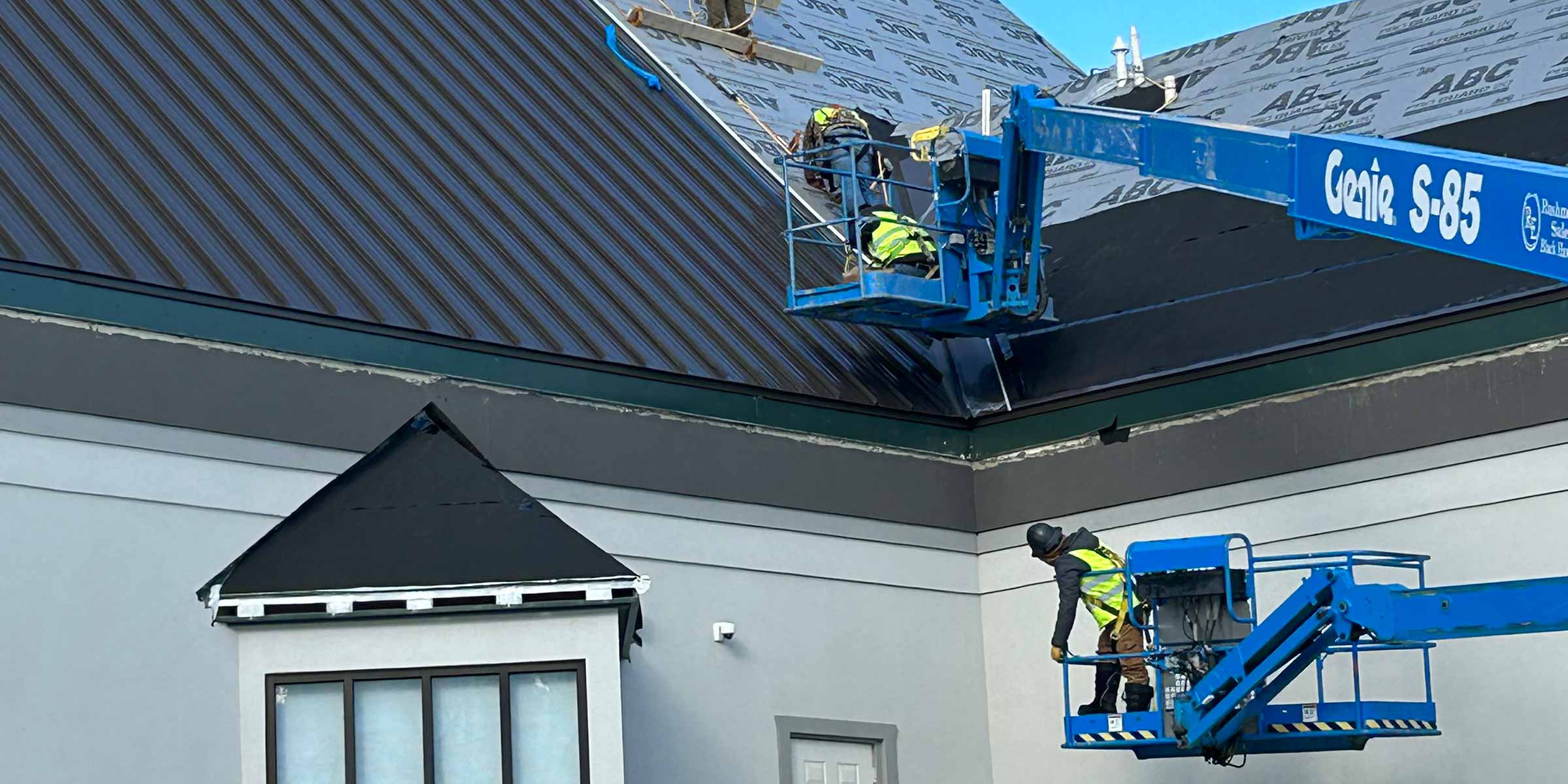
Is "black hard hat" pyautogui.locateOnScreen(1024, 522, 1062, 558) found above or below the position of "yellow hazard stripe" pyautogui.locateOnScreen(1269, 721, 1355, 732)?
above

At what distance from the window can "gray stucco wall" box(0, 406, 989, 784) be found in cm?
158

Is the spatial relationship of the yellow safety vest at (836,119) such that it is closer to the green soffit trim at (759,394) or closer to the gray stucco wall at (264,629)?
the green soffit trim at (759,394)

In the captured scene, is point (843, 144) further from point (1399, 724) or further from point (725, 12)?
point (1399, 724)

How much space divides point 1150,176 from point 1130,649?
3706 millimetres

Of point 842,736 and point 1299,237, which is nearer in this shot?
point 1299,237

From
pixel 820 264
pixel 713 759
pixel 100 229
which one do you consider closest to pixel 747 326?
pixel 820 264

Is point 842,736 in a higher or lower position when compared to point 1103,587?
lower

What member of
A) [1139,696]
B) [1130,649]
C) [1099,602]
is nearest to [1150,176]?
[1099,602]

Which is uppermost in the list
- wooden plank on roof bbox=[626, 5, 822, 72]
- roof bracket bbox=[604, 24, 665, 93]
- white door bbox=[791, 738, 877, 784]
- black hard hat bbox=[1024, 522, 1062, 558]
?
wooden plank on roof bbox=[626, 5, 822, 72]

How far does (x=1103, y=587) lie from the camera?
17.6m

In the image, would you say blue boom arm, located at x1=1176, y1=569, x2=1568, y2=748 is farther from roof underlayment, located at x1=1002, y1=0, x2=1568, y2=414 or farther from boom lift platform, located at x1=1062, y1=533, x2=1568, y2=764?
roof underlayment, located at x1=1002, y1=0, x2=1568, y2=414

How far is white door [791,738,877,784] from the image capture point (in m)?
20.0

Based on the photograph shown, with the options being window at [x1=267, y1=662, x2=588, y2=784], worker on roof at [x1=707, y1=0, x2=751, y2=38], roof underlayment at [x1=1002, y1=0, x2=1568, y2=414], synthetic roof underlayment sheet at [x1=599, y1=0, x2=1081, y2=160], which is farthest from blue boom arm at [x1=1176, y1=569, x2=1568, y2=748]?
worker on roof at [x1=707, y1=0, x2=751, y2=38]

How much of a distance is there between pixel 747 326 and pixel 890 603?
2.91 metres
